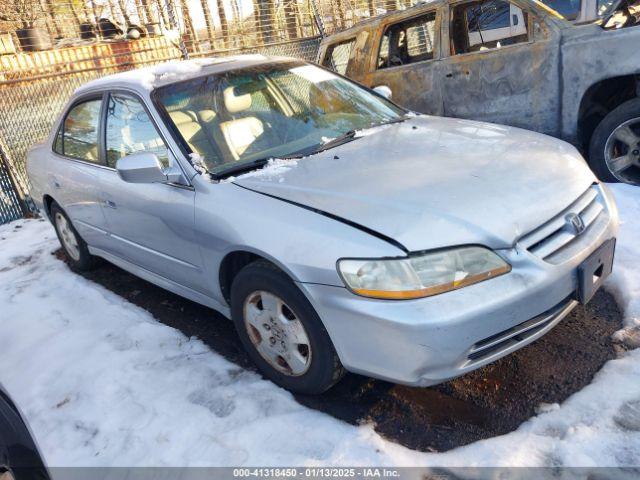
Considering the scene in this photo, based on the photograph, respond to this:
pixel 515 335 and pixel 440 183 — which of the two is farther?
pixel 440 183

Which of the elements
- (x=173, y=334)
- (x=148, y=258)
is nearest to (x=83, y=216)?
(x=148, y=258)

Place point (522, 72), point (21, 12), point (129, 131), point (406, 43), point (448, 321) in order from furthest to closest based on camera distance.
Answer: point (21, 12), point (406, 43), point (522, 72), point (129, 131), point (448, 321)

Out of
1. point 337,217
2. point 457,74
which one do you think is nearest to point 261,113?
point 337,217

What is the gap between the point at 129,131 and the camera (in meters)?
3.53

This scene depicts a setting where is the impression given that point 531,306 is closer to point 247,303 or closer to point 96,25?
point 247,303

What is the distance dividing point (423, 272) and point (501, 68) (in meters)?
3.58

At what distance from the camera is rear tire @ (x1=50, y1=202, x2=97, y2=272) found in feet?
15.3

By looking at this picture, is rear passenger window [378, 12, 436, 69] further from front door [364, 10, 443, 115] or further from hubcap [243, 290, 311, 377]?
hubcap [243, 290, 311, 377]

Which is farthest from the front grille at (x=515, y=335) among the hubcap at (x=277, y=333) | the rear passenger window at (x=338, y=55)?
the rear passenger window at (x=338, y=55)

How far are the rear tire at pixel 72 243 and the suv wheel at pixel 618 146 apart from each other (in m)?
4.32

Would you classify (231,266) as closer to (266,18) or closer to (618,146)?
(618,146)

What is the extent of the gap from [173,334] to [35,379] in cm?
82

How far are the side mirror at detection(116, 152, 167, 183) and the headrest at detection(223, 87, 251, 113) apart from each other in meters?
0.59

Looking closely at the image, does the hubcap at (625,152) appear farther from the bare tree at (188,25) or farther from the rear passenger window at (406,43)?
the bare tree at (188,25)
